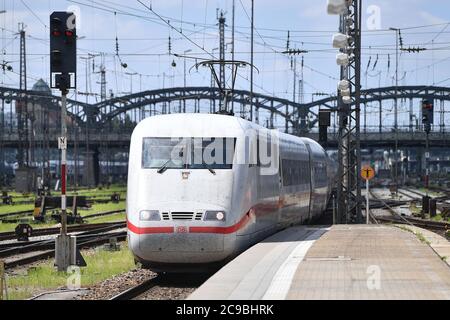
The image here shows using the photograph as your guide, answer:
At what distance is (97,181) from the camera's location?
122 metres

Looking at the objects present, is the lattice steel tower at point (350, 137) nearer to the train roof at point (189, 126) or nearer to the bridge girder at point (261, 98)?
the train roof at point (189, 126)

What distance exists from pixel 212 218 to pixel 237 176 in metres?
1.25

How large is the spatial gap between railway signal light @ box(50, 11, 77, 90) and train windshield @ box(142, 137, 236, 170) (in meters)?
2.22

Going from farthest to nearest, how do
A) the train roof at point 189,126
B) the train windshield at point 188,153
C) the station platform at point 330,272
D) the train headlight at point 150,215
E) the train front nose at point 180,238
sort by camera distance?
the train roof at point 189,126 → the train windshield at point 188,153 → the train headlight at point 150,215 → the train front nose at point 180,238 → the station platform at point 330,272

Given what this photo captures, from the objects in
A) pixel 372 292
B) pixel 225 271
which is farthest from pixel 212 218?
pixel 372 292

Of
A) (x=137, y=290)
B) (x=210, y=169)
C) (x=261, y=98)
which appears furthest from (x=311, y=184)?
(x=261, y=98)

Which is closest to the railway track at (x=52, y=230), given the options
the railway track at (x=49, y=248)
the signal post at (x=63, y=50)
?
the railway track at (x=49, y=248)

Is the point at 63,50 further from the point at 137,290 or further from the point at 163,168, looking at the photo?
the point at 137,290

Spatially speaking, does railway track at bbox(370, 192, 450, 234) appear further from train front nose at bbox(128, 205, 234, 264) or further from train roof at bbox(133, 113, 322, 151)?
train front nose at bbox(128, 205, 234, 264)

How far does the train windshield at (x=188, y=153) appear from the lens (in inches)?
646

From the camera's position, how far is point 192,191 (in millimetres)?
15898

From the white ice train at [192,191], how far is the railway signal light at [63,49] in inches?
73.3

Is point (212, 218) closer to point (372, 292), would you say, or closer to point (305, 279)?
point (305, 279)
